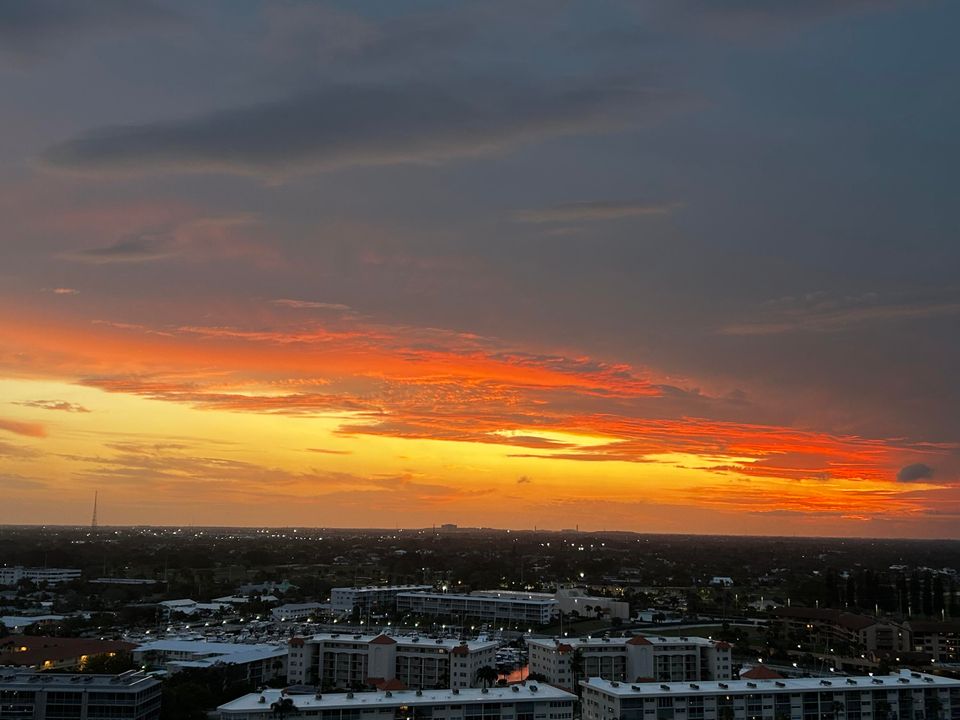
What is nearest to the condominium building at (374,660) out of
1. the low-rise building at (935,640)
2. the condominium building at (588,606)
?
the condominium building at (588,606)

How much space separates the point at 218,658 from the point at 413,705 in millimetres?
18903

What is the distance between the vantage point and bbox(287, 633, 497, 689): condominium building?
55.0m

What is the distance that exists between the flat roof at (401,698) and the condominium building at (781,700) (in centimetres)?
275

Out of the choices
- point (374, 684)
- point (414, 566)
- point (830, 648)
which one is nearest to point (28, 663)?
point (374, 684)

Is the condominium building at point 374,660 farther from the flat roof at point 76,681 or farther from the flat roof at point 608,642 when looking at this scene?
the flat roof at point 76,681

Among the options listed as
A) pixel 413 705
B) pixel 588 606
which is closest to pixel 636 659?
pixel 413 705

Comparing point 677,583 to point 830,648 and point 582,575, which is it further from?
point 830,648

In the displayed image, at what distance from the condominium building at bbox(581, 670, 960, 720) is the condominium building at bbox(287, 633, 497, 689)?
12.2 meters

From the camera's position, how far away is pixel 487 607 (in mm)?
91312

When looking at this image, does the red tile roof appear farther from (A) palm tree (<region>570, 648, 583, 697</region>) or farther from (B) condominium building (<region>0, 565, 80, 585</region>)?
(B) condominium building (<region>0, 565, 80, 585</region>)

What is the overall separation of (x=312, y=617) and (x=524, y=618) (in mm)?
21147

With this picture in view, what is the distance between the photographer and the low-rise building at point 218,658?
176ft

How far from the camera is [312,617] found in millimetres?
91000

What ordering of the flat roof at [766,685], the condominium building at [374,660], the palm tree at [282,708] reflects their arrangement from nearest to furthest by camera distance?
the palm tree at [282,708]
the flat roof at [766,685]
the condominium building at [374,660]
